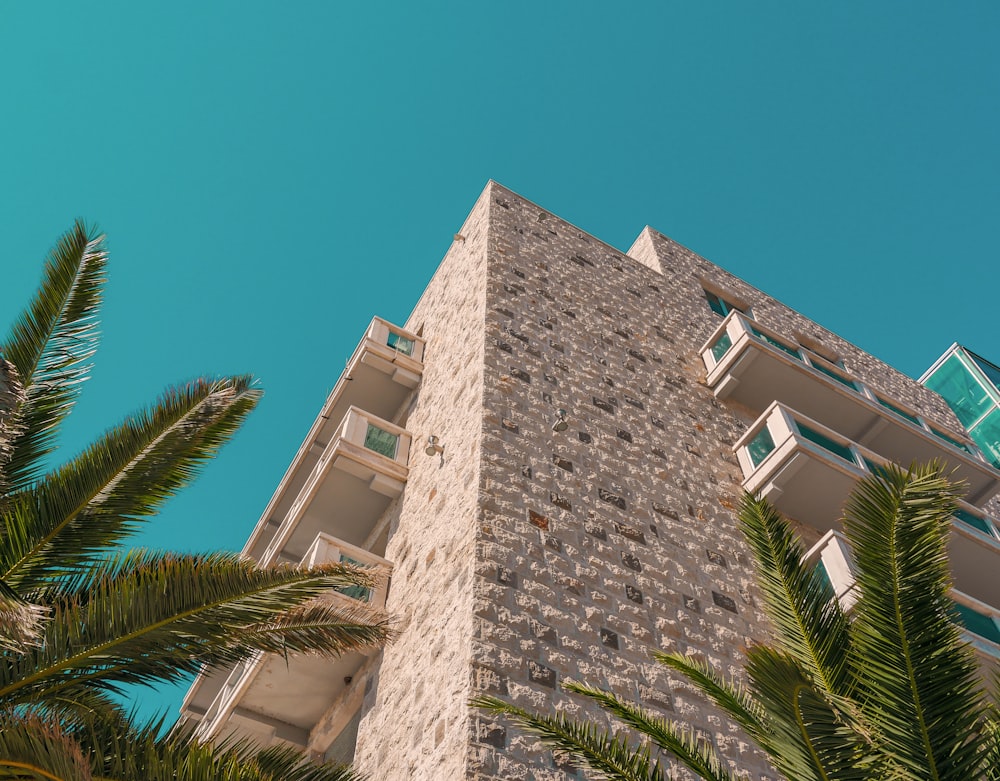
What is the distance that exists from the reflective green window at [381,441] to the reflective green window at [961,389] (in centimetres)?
2156

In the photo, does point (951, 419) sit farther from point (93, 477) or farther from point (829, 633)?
point (93, 477)

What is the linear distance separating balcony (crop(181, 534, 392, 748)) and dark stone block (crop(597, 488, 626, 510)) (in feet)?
8.39

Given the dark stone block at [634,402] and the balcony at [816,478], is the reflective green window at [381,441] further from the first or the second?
the balcony at [816,478]

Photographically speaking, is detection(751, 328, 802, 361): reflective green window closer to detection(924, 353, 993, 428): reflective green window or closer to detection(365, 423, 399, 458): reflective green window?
detection(365, 423, 399, 458): reflective green window

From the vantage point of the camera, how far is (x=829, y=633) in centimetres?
717

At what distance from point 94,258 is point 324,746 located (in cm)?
555

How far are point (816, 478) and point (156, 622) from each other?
29.0 ft

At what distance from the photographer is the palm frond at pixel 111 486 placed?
6945 millimetres

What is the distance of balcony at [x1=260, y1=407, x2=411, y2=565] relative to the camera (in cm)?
1234

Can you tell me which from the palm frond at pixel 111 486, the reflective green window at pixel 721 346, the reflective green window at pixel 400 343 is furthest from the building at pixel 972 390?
the palm frond at pixel 111 486

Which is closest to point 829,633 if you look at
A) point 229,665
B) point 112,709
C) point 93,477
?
point 229,665

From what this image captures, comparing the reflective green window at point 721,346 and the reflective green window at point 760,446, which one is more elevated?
the reflective green window at point 721,346

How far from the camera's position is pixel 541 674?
26.2 ft

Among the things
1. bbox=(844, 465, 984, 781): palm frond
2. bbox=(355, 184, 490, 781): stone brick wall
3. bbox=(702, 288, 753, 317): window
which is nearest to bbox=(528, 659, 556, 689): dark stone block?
bbox=(355, 184, 490, 781): stone brick wall
